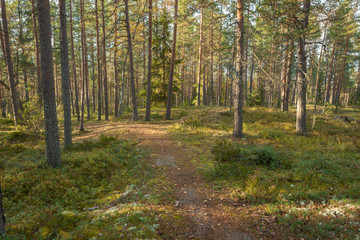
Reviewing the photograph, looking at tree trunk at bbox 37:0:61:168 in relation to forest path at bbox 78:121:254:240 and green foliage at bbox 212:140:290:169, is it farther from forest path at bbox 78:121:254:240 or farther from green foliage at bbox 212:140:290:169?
green foliage at bbox 212:140:290:169

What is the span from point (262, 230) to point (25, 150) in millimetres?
12210

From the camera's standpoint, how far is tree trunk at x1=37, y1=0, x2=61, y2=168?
6.45 m

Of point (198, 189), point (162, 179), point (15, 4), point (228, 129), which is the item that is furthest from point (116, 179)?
point (15, 4)

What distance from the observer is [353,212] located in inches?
159

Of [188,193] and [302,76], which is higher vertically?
[302,76]

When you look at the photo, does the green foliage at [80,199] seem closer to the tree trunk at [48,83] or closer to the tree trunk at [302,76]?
the tree trunk at [48,83]

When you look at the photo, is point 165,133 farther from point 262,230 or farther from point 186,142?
point 262,230

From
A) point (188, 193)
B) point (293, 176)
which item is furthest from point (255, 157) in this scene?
point (188, 193)

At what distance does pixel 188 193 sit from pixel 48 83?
6.54 metres

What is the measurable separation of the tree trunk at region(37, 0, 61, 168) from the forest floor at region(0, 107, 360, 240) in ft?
2.39

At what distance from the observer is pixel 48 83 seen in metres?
6.78

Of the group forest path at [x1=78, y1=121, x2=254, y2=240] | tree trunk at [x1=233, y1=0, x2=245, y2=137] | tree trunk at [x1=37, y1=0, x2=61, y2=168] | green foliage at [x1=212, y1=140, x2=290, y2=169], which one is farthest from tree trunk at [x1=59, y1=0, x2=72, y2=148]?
tree trunk at [x1=233, y1=0, x2=245, y2=137]

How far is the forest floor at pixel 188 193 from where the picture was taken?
3.96 meters

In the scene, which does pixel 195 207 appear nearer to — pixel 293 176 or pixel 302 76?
pixel 293 176
